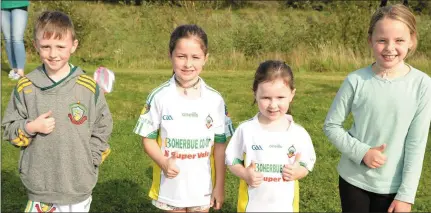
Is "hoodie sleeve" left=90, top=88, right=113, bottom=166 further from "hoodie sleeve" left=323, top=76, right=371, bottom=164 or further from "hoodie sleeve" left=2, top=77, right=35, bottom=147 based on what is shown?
"hoodie sleeve" left=323, top=76, right=371, bottom=164

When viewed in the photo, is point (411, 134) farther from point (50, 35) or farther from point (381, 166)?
point (50, 35)

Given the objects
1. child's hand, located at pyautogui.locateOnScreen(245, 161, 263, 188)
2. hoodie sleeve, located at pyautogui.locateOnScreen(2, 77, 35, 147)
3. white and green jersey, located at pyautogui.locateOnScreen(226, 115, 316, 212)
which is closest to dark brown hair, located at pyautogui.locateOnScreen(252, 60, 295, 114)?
white and green jersey, located at pyautogui.locateOnScreen(226, 115, 316, 212)

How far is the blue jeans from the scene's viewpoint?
850 cm

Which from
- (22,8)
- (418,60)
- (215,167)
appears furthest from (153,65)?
(215,167)

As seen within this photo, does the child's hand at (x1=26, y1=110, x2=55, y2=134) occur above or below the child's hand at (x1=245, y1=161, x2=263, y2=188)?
above

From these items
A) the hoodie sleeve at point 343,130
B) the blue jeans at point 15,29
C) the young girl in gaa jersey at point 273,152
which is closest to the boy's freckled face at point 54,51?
the young girl in gaa jersey at point 273,152

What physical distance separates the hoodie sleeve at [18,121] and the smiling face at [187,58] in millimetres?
907

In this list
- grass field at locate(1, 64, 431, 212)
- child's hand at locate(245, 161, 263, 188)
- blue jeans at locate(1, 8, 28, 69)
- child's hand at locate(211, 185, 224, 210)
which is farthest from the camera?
blue jeans at locate(1, 8, 28, 69)

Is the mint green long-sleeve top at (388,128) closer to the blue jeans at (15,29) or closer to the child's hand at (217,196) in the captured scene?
the child's hand at (217,196)

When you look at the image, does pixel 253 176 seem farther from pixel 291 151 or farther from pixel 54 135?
pixel 54 135

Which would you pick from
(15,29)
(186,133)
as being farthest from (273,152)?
(15,29)

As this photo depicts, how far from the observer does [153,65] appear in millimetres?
12938

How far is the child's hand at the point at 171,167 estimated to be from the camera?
10.9 feet

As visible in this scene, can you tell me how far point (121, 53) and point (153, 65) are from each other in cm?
160
